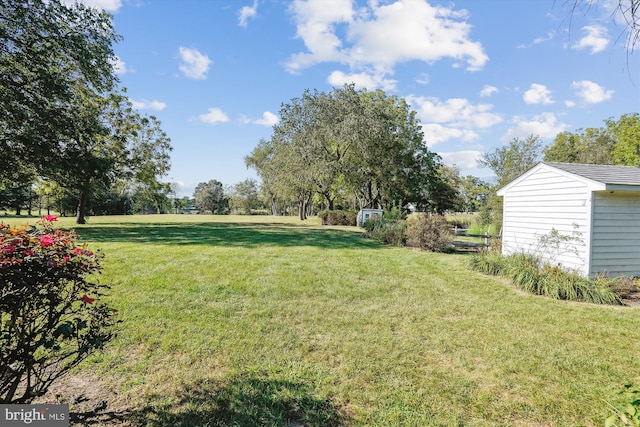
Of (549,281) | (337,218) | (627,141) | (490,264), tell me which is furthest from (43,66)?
(627,141)

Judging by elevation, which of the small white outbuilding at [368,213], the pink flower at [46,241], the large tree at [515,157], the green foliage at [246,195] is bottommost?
the pink flower at [46,241]

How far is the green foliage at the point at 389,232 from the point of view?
12.1 m

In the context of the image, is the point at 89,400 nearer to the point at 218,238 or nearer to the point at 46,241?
the point at 46,241

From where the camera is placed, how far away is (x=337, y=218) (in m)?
24.1

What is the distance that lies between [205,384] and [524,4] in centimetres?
511

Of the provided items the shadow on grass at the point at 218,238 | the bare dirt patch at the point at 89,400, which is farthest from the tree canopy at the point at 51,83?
the bare dirt patch at the point at 89,400

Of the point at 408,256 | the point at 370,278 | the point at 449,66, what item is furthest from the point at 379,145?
the point at 370,278

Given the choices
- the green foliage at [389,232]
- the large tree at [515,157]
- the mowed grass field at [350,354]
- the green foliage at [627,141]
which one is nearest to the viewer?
the mowed grass field at [350,354]

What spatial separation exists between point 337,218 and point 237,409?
21.8 meters

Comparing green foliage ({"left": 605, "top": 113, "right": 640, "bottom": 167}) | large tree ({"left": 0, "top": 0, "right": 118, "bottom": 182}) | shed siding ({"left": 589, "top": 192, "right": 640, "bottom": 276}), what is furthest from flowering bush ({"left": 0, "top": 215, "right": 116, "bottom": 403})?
green foliage ({"left": 605, "top": 113, "right": 640, "bottom": 167})

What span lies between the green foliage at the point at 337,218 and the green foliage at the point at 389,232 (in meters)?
9.70

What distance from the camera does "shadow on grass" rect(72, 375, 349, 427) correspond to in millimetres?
2225

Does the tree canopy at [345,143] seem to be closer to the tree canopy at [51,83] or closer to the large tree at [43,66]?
the tree canopy at [51,83]

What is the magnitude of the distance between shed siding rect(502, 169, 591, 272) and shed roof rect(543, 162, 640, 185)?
251 millimetres
